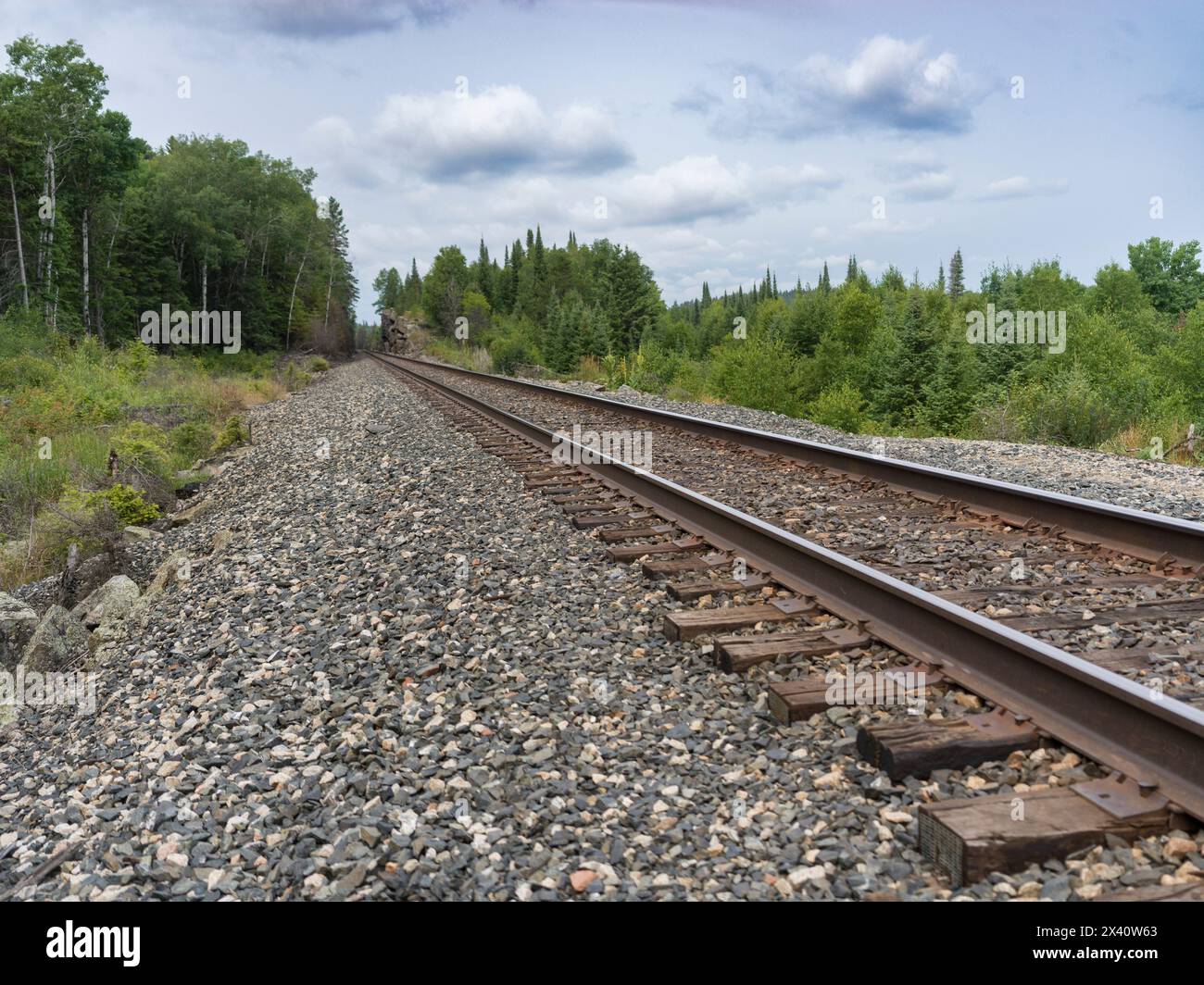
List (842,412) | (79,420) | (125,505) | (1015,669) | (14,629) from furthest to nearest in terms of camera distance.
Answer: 1. (842,412)
2. (79,420)
3. (125,505)
4. (14,629)
5. (1015,669)

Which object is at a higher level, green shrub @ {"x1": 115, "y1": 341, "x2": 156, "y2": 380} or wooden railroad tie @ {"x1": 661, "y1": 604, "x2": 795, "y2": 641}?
green shrub @ {"x1": 115, "y1": 341, "x2": 156, "y2": 380}

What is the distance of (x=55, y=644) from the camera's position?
5402 mm

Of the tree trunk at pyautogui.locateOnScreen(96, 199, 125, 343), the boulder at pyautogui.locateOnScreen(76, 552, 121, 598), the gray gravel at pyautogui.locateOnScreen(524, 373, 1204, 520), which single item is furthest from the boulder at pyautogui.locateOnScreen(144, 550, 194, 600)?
the tree trunk at pyautogui.locateOnScreen(96, 199, 125, 343)

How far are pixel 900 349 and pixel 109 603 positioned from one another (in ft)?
102

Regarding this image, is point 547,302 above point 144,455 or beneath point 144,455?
above

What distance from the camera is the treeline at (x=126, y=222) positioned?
103ft

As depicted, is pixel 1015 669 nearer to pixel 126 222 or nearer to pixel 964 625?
pixel 964 625

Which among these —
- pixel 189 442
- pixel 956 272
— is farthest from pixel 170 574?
pixel 956 272

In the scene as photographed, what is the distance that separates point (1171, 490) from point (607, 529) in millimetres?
4850

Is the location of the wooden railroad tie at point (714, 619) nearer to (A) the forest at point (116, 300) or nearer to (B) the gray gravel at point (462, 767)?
(B) the gray gravel at point (462, 767)

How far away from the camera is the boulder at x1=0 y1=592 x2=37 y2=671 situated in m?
5.72

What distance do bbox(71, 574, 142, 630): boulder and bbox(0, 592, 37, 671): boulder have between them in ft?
0.96

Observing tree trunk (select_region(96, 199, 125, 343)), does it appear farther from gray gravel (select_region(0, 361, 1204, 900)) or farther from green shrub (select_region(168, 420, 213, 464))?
gray gravel (select_region(0, 361, 1204, 900))

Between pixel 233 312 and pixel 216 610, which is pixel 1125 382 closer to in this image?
pixel 216 610
